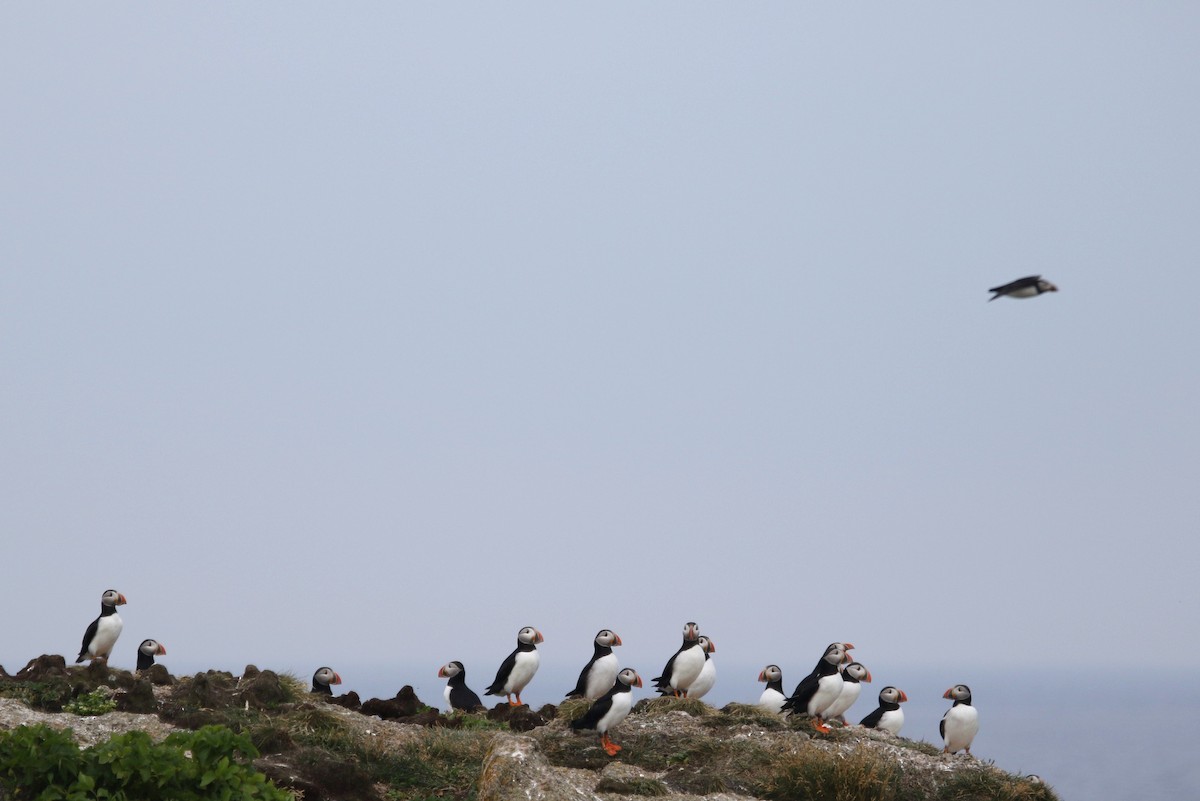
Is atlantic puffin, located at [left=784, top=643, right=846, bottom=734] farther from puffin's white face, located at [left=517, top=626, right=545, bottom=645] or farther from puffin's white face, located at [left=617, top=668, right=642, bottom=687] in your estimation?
puffin's white face, located at [left=517, top=626, right=545, bottom=645]

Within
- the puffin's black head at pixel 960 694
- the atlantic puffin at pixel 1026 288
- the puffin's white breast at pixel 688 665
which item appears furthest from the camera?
the puffin's white breast at pixel 688 665

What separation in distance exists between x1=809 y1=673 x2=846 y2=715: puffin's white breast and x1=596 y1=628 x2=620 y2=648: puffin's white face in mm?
3304

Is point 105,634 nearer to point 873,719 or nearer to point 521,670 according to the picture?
point 521,670

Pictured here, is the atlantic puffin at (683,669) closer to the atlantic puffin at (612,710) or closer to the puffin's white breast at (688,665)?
the puffin's white breast at (688,665)

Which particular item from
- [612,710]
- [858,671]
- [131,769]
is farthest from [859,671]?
[131,769]

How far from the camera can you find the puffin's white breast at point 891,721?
21.8 metres

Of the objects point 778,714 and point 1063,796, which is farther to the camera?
point 778,714

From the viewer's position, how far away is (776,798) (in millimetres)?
17188

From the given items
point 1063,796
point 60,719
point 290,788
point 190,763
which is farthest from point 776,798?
point 60,719

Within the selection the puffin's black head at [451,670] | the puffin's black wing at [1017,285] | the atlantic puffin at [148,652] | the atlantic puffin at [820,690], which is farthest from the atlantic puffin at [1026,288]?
the atlantic puffin at [148,652]

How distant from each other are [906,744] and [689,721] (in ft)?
10.7

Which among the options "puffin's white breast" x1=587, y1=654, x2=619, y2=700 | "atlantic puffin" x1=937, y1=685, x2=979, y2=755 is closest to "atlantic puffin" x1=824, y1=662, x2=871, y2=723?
"atlantic puffin" x1=937, y1=685, x2=979, y2=755

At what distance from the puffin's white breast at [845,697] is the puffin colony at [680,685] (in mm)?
16

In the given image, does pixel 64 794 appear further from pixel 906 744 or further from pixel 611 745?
pixel 906 744
